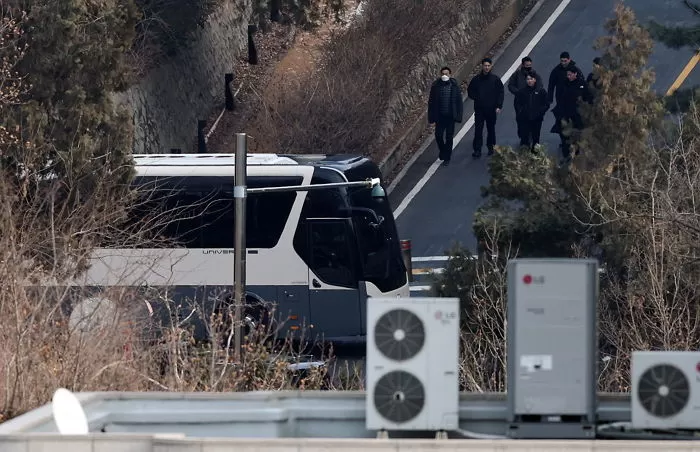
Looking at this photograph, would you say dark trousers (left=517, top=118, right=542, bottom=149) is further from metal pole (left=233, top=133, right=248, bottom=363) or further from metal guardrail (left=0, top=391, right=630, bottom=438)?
metal guardrail (left=0, top=391, right=630, bottom=438)

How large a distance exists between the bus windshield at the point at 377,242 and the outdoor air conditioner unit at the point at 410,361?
502 inches

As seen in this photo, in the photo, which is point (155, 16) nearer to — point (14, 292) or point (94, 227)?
point (94, 227)

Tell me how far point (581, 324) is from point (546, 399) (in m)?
0.54

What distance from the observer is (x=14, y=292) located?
13.9m

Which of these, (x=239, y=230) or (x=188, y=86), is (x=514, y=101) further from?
(x=239, y=230)

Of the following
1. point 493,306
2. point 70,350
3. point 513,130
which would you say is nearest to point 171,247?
point 493,306

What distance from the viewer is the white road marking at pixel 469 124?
2802cm

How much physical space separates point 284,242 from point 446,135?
27.5ft

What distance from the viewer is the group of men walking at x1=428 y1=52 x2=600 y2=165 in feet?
88.9

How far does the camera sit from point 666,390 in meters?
8.66

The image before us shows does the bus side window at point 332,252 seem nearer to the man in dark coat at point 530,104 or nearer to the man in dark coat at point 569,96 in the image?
the man in dark coat at point 569,96

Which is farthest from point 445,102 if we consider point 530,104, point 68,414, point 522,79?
point 68,414

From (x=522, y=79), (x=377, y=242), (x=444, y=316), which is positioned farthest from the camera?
(x=522, y=79)

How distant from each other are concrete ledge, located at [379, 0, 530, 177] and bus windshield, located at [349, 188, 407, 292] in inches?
279
